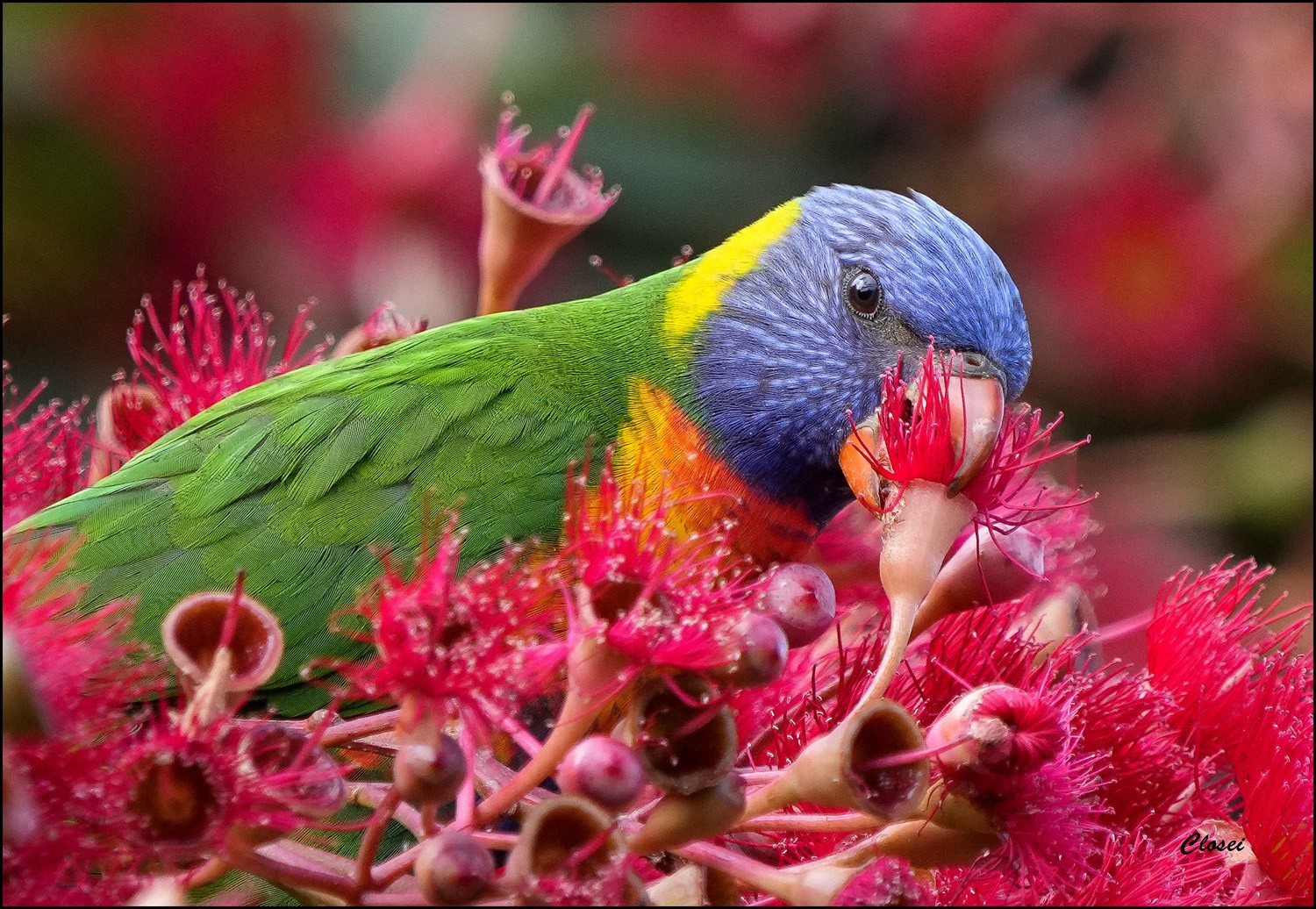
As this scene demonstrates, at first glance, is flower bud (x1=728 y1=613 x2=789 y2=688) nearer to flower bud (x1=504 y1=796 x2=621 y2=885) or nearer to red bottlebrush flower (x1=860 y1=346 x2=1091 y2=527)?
flower bud (x1=504 y1=796 x2=621 y2=885)

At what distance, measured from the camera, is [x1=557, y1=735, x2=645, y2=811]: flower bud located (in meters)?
0.82

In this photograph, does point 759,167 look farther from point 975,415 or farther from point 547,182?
point 975,415

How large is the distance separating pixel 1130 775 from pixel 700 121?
2.19 m

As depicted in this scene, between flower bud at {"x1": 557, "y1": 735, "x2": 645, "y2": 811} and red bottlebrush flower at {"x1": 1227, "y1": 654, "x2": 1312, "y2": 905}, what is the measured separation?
615 millimetres

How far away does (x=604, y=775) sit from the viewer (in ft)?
2.68

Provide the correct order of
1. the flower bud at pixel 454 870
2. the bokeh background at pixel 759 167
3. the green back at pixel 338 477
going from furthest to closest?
the bokeh background at pixel 759 167 → the green back at pixel 338 477 → the flower bud at pixel 454 870

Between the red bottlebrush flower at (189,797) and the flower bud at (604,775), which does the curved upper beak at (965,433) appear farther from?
the red bottlebrush flower at (189,797)

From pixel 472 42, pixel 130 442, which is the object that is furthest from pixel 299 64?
pixel 130 442

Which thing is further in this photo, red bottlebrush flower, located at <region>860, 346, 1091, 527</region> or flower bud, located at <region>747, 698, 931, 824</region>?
red bottlebrush flower, located at <region>860, 346, 1091, 527</region>

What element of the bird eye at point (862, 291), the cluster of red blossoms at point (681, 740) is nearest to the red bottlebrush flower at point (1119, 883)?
the cluster of red blossoms at point (681, 740)

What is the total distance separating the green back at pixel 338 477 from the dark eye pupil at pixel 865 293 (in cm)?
24

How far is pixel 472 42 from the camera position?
3.07 m

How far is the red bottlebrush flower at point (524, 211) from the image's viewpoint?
163cm

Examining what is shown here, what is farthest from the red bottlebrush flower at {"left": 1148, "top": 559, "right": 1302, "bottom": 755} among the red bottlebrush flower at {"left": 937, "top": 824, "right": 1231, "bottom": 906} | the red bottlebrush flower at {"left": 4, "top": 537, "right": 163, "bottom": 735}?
the red bottlebrush flower at {"left": 4, "top": 537, "right": 163, "bottom": 735}
